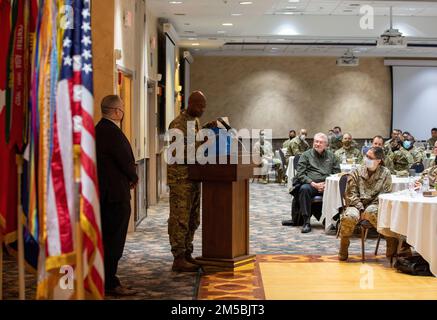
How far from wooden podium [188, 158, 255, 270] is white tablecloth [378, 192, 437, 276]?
169cm

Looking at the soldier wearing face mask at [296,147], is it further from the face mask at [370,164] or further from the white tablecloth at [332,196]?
the face mask at [370,164]

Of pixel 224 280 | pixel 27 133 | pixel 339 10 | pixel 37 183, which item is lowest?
pixel 224 280

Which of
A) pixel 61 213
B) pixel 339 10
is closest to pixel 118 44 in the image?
pixel 61 213

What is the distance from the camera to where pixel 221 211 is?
790 cm

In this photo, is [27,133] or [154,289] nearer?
[27,133]

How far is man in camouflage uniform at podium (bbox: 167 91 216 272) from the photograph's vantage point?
25.9 feet

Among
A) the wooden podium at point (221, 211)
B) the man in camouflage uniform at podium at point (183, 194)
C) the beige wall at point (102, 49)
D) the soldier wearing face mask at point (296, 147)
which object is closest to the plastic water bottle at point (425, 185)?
the wooden podium at point (221, 211)

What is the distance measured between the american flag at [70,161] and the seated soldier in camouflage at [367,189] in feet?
17.8

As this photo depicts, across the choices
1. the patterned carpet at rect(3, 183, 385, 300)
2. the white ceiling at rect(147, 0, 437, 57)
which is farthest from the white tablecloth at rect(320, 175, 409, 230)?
the white ceiling at rect(147, 0, 437, 57)

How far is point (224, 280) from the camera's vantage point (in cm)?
761

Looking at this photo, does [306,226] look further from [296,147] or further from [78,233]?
[296,147]

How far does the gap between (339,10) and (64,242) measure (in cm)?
A: 1565

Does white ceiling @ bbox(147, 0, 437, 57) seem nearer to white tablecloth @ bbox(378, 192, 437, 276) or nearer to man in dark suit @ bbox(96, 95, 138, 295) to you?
white tablecloth @ bbox(378, 192, 437, 276)
